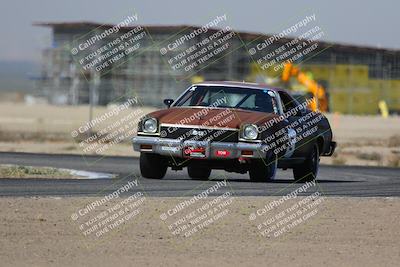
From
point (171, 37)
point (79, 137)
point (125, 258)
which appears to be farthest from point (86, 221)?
point (171, 37)

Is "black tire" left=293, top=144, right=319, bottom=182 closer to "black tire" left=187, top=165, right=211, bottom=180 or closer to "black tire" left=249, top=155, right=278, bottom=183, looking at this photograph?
"black tire" left=249, top=155, right=278, bottom=183

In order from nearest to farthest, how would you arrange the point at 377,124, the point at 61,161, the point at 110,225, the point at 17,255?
1. the point at 17,255
2. the point at 110,225
3. the point at 61,161
4. the point at 377,124

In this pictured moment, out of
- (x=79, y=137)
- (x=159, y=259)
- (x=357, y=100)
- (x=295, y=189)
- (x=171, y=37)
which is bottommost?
(x=357, y=100)

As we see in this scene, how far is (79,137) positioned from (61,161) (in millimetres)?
20340

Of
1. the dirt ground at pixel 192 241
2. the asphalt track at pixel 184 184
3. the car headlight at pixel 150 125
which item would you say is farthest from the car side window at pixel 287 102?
the dirt ground at pixel 192 241

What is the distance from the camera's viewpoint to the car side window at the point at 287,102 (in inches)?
714

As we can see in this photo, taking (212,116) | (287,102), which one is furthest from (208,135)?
(287,102)

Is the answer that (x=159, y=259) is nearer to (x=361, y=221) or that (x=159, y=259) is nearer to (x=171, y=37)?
(x=361, y=221)

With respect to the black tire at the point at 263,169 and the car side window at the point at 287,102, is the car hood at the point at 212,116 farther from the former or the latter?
the car side window at the point at 287,102

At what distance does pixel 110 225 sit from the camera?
11555 mm

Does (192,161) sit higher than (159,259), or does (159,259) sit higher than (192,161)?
(159,259)

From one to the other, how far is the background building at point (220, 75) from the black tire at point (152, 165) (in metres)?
84.5

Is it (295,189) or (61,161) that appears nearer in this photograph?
(295,189)

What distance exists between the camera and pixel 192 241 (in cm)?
1073
